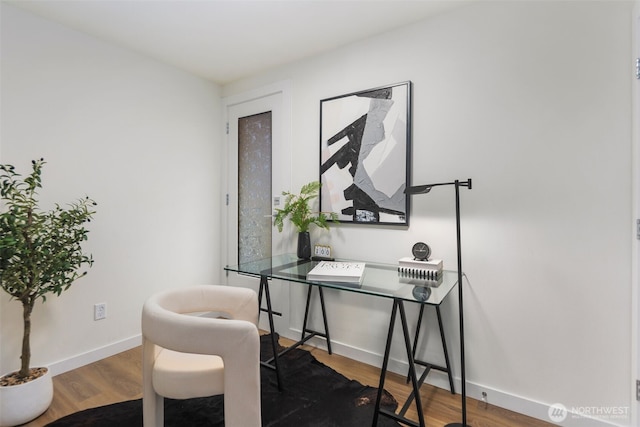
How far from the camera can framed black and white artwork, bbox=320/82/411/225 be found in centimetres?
206

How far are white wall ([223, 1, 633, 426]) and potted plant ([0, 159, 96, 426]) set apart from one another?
2.09m

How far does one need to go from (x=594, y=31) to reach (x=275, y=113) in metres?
2.19

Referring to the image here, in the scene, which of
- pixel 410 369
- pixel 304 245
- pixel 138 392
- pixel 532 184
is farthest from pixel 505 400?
pixel 138 392

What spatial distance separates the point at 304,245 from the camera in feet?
7.70

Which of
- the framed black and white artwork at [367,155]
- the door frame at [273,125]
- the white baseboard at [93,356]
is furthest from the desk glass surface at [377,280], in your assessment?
the white baseboard at [93,356]

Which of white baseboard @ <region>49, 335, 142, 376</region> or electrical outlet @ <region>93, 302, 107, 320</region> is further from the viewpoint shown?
electrical outlet @ <region>93, 302, 107, 320</region>

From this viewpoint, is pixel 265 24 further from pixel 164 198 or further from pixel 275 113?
pixel 164 198

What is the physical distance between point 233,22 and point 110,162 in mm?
1422

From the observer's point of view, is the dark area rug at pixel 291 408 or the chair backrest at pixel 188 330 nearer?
the chair backrest at pixel 188 330

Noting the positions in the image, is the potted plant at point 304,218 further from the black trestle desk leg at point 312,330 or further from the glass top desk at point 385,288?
the black trestle desk leg at point 312,330

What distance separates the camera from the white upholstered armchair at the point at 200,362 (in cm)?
116

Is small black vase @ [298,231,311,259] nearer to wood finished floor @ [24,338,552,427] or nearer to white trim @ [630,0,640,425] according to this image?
wood finished floor @ [24,338,552,427]

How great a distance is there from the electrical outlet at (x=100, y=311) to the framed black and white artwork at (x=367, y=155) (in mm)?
1862

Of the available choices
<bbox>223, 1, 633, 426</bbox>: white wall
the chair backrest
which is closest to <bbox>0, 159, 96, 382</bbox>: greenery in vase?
the chair backrest
